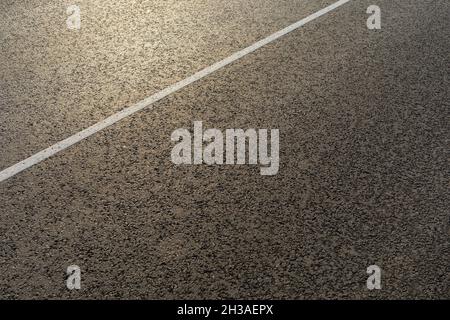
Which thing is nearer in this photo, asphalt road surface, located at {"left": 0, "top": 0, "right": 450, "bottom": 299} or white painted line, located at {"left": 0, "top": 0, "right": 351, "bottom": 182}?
asphalt road surface, located at {"left": 0, "top": 0, "right": 450, "bottom": 299}

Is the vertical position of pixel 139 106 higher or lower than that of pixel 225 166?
higher

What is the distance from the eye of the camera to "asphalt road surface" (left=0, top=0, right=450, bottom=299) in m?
4.38

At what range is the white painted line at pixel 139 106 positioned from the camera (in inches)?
207

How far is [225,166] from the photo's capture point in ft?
17.5

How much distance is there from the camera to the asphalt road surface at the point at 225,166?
4.38 metres

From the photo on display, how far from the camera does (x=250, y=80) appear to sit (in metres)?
6.43

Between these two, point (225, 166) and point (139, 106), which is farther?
point (139, 106)

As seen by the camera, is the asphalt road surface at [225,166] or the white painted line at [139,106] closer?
the asphalt road surface at [225,166]

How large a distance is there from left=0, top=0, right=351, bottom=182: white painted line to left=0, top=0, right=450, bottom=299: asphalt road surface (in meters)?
0.08

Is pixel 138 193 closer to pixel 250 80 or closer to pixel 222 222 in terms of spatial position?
pixel 222 222

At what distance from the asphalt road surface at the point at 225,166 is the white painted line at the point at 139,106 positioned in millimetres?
75

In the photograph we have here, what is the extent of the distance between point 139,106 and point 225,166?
1308mm
